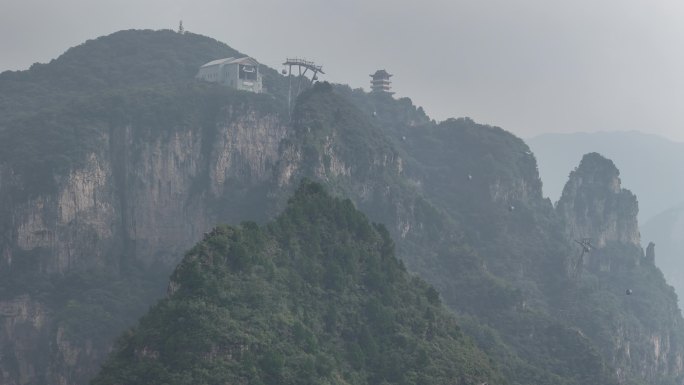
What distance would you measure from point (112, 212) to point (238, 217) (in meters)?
12.6

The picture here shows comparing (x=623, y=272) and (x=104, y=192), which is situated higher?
(x=104, y=192)

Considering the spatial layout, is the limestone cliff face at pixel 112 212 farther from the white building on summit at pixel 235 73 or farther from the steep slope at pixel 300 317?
the steep slope at pixel 300 317

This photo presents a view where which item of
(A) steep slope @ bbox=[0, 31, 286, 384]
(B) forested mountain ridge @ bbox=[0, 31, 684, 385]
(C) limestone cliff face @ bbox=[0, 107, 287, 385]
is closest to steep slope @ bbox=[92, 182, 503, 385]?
(B) forested mountain ridge @ bbox=[0, 31, 684, 385]

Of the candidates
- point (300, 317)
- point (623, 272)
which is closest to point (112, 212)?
point (300, 317)

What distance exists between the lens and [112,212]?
135750 mm

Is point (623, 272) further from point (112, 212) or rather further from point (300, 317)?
point (300, 317)

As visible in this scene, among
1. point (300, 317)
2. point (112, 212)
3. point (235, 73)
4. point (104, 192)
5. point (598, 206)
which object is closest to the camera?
point (300, 317)

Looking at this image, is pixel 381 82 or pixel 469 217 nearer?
pixel 469 217

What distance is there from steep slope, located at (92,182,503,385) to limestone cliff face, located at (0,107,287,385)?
3413 centimetres

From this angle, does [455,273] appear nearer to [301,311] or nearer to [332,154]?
[332,154]

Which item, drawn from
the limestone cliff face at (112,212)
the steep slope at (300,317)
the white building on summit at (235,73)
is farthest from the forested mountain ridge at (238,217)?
the steep slope at (300,317)

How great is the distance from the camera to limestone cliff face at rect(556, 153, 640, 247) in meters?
172

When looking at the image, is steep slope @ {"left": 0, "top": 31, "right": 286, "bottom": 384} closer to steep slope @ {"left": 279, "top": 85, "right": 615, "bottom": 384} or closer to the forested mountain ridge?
the forested mountain ridge

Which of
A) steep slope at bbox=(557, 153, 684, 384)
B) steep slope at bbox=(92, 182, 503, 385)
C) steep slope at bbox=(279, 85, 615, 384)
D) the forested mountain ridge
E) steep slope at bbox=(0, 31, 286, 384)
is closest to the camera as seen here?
steep slope at bbox=(92, 182, 503, 385)
